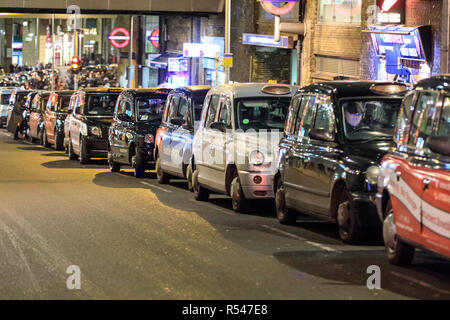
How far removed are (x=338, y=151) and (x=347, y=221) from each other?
0.86m

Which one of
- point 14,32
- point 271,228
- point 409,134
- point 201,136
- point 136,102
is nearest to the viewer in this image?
point 409,134

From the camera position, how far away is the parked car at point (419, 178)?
9430 mm

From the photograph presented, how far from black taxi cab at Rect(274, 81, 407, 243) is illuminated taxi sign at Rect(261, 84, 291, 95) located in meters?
2.06

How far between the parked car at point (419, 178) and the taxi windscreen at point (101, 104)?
1702cm

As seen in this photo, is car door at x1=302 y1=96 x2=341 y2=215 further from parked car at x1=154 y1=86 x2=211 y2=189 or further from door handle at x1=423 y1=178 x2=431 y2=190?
parked car at x1=154 y1=86 x2=211 y2=189

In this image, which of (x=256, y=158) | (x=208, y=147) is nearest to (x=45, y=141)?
(x=208, y=147)

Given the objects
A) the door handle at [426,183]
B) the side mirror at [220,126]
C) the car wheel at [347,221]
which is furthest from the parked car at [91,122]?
the door handle at [426,183]

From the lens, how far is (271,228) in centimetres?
1377

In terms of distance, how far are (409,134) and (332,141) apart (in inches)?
93.2

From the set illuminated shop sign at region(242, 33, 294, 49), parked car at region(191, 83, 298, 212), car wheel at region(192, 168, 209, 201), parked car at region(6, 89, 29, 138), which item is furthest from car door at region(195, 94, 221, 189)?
parked car at region(6, 89, 29, 138)

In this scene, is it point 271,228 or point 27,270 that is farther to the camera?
point 271,228

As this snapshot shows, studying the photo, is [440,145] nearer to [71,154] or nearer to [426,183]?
[426,183]
